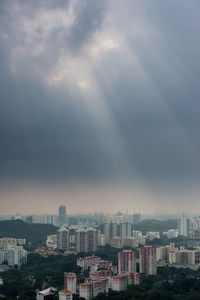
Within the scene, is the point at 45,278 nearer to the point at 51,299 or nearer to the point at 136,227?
the point at 51,299

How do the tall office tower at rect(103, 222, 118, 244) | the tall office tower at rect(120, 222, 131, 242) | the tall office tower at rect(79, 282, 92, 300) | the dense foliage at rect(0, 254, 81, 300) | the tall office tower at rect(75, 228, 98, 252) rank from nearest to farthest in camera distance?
the tall office tower at rect(79, 282, 92, 300) < the dense foliage at rect(0, 254, 81, 300) < the tall office tower at rect(75, 228, 98, 252) < the tall office tower at rect(103, 222, 118, 244) < the tall office tower at rect(120, 222, 131, 242)

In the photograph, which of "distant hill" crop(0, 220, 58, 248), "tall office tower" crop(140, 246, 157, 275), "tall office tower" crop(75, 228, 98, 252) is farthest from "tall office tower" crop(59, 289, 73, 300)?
"distant hill" crop(0, 220, 58, 248)

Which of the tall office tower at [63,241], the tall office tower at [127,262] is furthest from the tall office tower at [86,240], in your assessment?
the tall office tower at [127,262]

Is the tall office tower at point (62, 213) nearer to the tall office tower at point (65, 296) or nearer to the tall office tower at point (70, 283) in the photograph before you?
the tall office tower at point (70, 283)

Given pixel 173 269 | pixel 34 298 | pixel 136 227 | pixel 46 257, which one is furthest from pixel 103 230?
pixel 34 298

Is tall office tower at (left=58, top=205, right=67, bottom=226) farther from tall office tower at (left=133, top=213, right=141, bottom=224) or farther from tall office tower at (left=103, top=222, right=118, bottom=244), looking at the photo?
tall office tower at (left=103, top=222, right=118, bottom=244)
